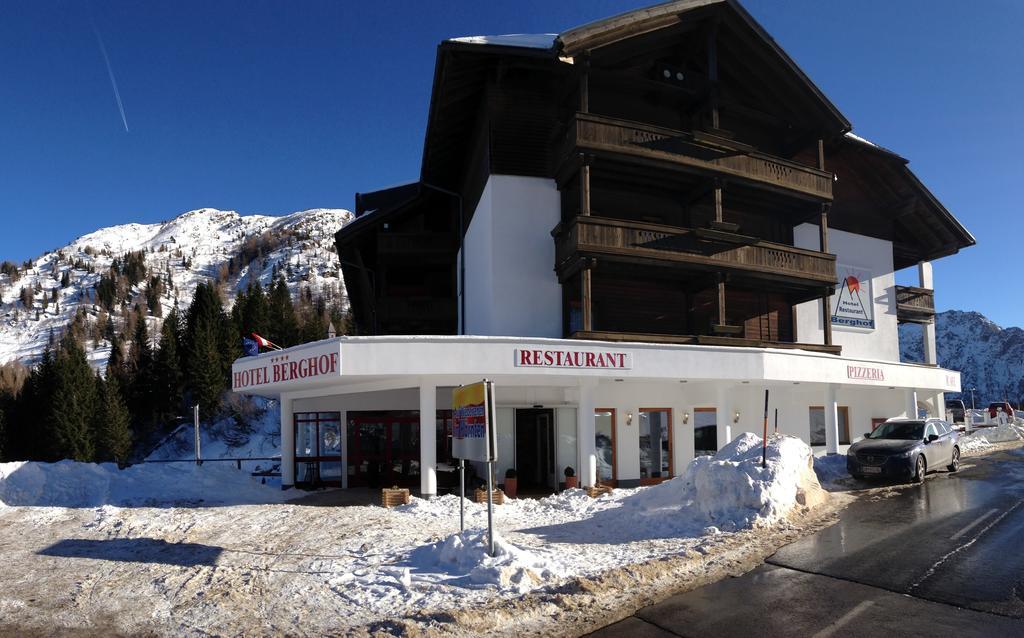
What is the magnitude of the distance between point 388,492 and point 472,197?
12848 mm

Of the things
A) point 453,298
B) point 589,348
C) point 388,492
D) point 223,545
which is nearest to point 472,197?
point 453,298

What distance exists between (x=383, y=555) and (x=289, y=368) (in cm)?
845

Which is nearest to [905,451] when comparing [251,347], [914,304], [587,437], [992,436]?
[587,437]

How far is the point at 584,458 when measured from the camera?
60.8 feet

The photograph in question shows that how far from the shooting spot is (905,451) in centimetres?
1781

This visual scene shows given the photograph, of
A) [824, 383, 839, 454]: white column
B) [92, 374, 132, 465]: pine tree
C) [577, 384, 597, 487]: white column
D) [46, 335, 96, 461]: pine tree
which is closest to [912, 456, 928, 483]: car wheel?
[824, 383, 839, 454]: white column

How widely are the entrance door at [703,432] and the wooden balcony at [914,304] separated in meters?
15.2

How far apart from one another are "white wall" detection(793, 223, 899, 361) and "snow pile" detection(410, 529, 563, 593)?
2170 centimetres

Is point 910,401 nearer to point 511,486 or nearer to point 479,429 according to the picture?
point 511,486

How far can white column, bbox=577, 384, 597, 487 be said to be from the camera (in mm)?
18500

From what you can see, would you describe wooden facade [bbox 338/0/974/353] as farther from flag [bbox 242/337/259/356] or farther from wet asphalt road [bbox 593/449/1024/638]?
wet asphalt road [bbox 593/449/1024/638]

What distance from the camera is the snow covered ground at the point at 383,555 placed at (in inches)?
331

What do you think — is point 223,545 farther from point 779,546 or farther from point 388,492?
point 779,546

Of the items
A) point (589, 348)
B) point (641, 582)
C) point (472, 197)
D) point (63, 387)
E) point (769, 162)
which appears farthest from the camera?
point (63, 387)
